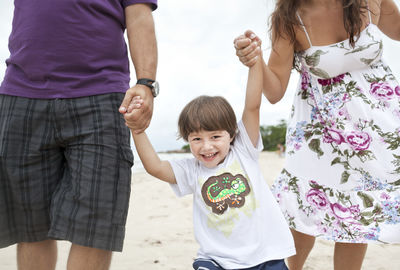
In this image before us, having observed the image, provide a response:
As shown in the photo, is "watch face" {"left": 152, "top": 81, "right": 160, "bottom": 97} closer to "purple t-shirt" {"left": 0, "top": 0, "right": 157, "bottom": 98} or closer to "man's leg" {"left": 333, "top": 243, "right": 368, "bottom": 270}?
"purple t-shirt" {"left": 0, "top": 0, "right": 157, "bottom": 98}

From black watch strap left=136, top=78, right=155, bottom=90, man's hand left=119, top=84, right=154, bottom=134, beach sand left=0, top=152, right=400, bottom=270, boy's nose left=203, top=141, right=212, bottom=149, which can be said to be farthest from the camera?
beach sand left=0, top=152, right=400, bottom=270

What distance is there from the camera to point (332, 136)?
186 cm

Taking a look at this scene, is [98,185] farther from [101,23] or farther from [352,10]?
[352,10]

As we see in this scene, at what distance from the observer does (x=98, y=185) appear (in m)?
1.58

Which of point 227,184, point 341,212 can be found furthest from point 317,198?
point 227,184

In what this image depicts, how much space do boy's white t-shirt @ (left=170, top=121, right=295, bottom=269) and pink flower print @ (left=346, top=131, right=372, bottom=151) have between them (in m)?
0.45

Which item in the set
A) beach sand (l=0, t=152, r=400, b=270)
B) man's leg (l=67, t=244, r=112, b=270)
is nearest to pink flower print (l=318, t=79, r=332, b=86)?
man's leg (l=67, t=244, r=112, b=270)

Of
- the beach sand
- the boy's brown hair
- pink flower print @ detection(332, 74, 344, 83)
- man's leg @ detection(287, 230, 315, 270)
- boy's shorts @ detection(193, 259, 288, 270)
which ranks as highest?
pink flower print @ detection(332, 74, 344, 83)

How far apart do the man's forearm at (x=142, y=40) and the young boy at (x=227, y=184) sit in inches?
12.1

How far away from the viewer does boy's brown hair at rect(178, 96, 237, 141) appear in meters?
1.73

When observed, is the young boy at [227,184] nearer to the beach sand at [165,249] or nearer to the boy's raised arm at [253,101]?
the boy's raised arm at [253,101]

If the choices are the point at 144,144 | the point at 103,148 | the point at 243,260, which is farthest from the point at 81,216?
the point at 243,260

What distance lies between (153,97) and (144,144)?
257 millimetres

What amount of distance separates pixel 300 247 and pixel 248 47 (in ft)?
3.72
